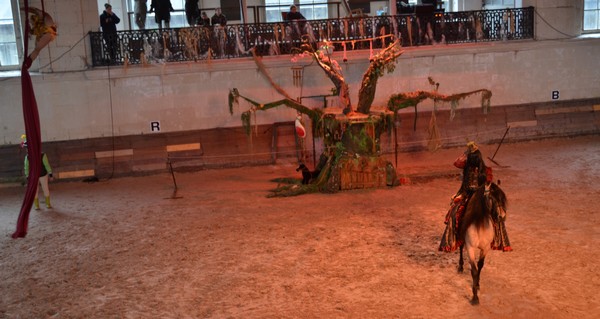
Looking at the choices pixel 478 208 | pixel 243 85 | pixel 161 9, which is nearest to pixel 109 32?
pixel 161 9

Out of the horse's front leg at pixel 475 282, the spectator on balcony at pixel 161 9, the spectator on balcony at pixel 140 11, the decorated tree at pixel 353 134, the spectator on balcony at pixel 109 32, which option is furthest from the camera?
the spectator on balcony at pixel 140 11

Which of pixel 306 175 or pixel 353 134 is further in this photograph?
pixel 306 175

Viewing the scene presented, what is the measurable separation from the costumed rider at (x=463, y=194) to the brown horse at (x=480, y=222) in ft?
0.68

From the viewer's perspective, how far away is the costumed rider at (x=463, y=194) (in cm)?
935

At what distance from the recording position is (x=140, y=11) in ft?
72.1

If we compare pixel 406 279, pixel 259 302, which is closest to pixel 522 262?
pixel 406 279

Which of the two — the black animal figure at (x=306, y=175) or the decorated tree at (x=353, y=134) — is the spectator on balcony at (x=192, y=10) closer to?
the decorated tree at (x=353, y=134)

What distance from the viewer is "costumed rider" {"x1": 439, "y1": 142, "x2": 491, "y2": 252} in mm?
9352

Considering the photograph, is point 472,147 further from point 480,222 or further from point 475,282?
point 475,282

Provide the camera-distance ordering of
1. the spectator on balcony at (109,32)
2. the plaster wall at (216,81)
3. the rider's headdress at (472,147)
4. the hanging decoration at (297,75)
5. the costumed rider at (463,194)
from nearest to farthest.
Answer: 1. the costumed rider at (463,194)
2. the rider's headdress at (472,147)
3. the plaster wall at (216,81)
4. the spectator on balcony at (109,32)
5. the hanging decoration at (297,75)

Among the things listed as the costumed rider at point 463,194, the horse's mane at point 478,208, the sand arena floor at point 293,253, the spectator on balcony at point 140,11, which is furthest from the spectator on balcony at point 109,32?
the horse's mane at point 478,208

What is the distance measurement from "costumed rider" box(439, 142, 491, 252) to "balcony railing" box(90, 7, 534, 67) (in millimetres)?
8266

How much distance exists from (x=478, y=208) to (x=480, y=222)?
199mm

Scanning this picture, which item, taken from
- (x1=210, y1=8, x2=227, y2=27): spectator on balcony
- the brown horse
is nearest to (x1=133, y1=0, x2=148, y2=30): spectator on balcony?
(x1=210, y1=8, x2=227, y2=27): spectator on balcony
